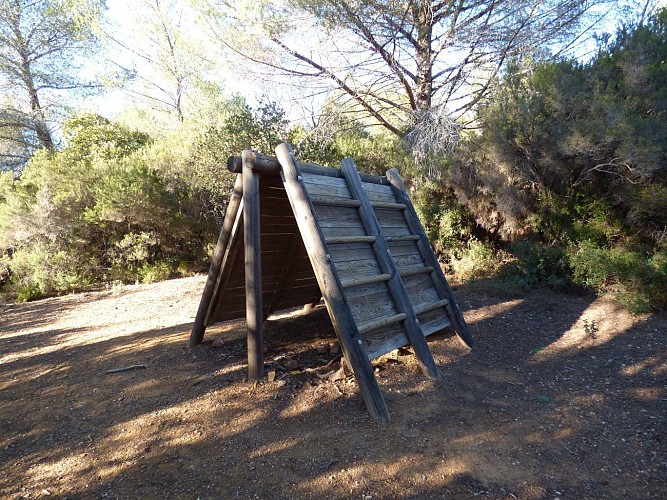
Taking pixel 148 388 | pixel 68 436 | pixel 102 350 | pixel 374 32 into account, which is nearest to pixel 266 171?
pixel 148 388

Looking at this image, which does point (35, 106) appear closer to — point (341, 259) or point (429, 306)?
point (341, 259)

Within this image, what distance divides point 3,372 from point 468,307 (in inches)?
230

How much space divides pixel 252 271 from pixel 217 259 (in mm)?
720

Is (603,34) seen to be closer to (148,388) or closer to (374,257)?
(374,257)

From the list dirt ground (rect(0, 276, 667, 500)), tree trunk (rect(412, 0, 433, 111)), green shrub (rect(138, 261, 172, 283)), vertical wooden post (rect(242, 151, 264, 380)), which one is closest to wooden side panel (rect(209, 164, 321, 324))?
vertical wooden post (rect(242, 151, 264, 380))

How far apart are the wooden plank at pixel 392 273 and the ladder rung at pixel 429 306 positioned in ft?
0.93

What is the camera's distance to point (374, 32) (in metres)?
8.88

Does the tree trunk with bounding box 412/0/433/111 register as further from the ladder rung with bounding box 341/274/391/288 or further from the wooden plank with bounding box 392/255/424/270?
the ladder rung with bounding box 341/274/391/288

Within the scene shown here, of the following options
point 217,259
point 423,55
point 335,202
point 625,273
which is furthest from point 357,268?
point 423,55

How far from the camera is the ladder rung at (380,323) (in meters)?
3.11

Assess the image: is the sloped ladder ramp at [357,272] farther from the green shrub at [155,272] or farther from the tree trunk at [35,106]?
the tree trunk at [35,106]

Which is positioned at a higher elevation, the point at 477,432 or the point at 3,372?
the point at 3,372

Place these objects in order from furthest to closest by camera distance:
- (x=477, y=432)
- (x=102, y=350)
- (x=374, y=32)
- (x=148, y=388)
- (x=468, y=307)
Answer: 1. (x=374, y=32)
2. (x=468, y=307)
3. (x=102, y=350)
4. (x=148, y=388)
5. (x=477, y=432)

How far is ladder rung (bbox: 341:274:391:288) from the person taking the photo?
10.6 feet
